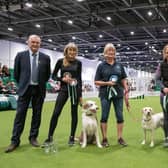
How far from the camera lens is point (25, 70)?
4.06 meters

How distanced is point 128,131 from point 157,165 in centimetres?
228

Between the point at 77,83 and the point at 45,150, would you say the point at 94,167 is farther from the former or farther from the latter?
the point at 77,83

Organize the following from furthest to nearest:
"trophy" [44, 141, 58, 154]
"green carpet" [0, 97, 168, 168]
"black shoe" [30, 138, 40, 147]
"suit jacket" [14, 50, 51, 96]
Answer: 1. "black shoe" [30, 138, 40, 147]
2. "suit jacket" [14, 50, 51, 96]
3. "trophy" [44, 141, 58, 154]
4. "green carpet" [0, 97, 168, 168]

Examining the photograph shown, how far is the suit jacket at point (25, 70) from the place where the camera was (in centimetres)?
406

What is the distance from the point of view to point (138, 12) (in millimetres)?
15320

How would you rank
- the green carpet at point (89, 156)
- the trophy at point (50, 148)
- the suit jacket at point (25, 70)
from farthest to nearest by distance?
the suit jacket at point (25, 70)
the trophy at point (50, 148)
the green carpet at point (89, 156)

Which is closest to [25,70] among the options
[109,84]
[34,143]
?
[34,143]

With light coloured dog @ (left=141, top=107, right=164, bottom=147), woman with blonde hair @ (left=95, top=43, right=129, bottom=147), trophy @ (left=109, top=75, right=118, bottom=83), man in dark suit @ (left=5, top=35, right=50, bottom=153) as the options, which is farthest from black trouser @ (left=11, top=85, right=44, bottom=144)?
light coloured dog @ (left=141, top=107, right=164, bottom=147)

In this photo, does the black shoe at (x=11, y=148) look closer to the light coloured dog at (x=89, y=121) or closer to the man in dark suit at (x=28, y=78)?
the man in dark suit at (x=28, y=78)

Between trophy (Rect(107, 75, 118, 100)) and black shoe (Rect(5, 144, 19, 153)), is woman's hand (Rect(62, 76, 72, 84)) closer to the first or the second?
trophy (Rect(107, 75, 118, 100))

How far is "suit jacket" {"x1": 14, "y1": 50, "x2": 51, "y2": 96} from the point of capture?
13.3ft

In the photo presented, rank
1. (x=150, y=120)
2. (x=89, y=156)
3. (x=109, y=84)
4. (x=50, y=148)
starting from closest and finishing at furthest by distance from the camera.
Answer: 1. (x=89, y=156)
2. (x=50, y=148)
3. (x=109, y=84)
4. (x=150, y=120)

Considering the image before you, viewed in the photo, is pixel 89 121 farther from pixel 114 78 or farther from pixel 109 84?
pixel 114 78

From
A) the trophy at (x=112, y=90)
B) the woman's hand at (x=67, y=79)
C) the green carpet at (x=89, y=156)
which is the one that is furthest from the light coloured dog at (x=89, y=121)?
the woman's hand at (x=67, y=79)
